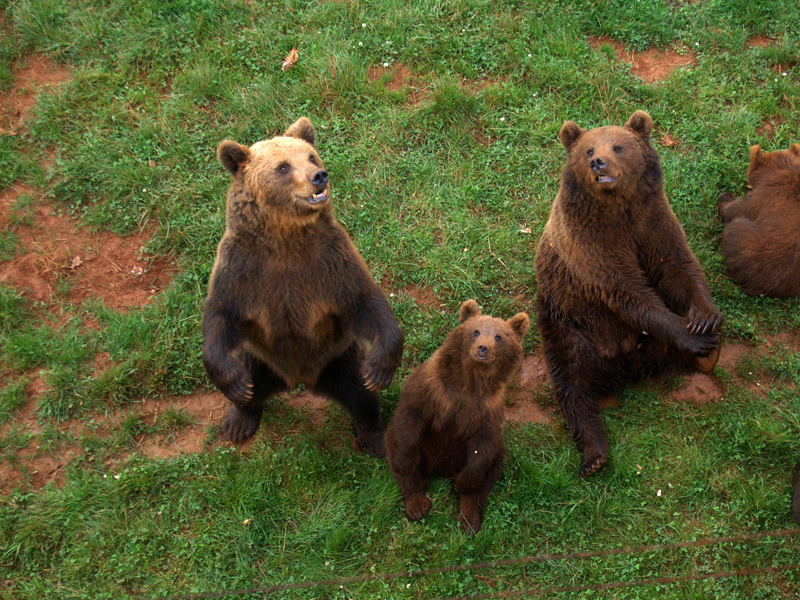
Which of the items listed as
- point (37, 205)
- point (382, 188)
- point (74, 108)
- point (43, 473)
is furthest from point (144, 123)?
point (43, 473)

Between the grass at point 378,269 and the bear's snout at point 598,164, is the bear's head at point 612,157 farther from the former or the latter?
the grass at point 378,269

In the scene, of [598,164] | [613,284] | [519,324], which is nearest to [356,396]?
[519,324]

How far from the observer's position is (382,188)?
7.91 metres

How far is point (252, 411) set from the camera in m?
6.39

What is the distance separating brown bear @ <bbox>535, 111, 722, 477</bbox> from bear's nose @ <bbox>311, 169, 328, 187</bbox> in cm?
226

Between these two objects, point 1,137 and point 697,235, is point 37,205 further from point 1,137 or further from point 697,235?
point 697,235

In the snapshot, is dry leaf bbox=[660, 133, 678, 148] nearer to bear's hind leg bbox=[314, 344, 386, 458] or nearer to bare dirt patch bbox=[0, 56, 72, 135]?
bear's hind leg bbox=[314, 344, 386, 458]

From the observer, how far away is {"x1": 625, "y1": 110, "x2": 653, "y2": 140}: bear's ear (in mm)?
6367

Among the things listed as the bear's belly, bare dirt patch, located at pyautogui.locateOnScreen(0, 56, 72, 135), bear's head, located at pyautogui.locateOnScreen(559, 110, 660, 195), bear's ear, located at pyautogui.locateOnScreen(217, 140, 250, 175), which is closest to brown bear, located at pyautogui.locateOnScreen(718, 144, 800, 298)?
bear's head, located at pyautogui.locateOnScreen(559, 110, 660, 195)

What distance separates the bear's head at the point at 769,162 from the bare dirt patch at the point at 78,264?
595 centimetres

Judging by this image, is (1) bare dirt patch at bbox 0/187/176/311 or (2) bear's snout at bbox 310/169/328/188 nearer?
(2) bear's snout at bbox 310/169/328/188

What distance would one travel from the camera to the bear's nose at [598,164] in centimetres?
599

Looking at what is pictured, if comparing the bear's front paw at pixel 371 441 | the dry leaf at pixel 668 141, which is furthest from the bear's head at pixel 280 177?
the dry leaf at pixel 668 141

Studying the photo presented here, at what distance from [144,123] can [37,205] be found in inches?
55.0
